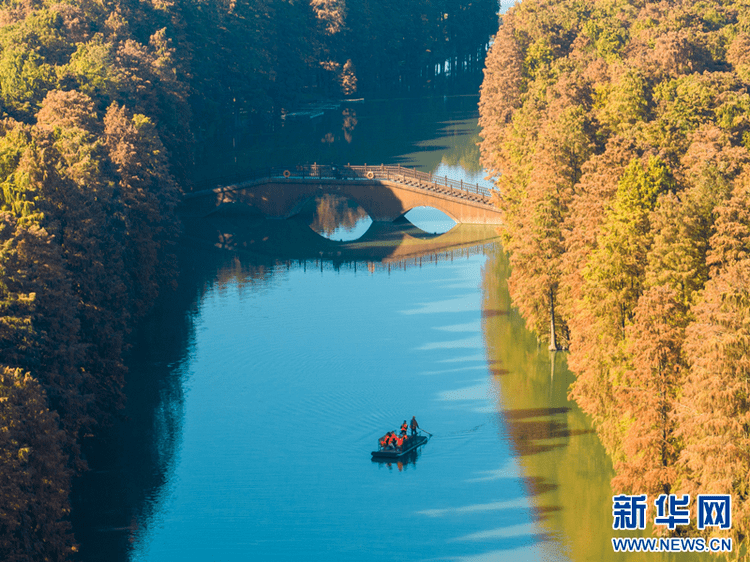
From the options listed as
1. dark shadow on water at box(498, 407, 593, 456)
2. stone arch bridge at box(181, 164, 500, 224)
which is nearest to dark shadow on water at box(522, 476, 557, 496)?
dark shadow on water at box(498, 407, 593, 456)

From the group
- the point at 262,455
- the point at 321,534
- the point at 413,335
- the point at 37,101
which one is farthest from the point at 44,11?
the point at 321,534

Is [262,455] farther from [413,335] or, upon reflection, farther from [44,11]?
[44,11]

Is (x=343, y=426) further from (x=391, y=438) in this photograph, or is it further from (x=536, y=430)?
(x=536, y=430)

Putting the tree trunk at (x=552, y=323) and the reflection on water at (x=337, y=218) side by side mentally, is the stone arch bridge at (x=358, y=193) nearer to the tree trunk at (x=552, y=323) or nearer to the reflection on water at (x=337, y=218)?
the reflection on water at (x=337, y=218)

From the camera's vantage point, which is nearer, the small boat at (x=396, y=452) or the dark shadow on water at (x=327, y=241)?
the small boat at (x=396, y=452)

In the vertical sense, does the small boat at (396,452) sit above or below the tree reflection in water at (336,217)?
below

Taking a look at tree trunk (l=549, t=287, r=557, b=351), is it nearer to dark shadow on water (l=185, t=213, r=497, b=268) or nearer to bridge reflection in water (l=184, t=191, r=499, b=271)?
bridge reflection in water (l=184, t=191, r=499, b=271)

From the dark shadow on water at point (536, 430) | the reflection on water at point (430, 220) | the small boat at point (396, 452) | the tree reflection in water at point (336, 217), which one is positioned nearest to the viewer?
the small boat at point (396, 452)

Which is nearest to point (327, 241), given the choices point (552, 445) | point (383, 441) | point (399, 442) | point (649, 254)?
point (383, 441)

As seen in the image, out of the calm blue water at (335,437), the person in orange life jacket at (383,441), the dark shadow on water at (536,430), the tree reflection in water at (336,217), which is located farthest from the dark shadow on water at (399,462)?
the tree reflection in water at (336,217)
